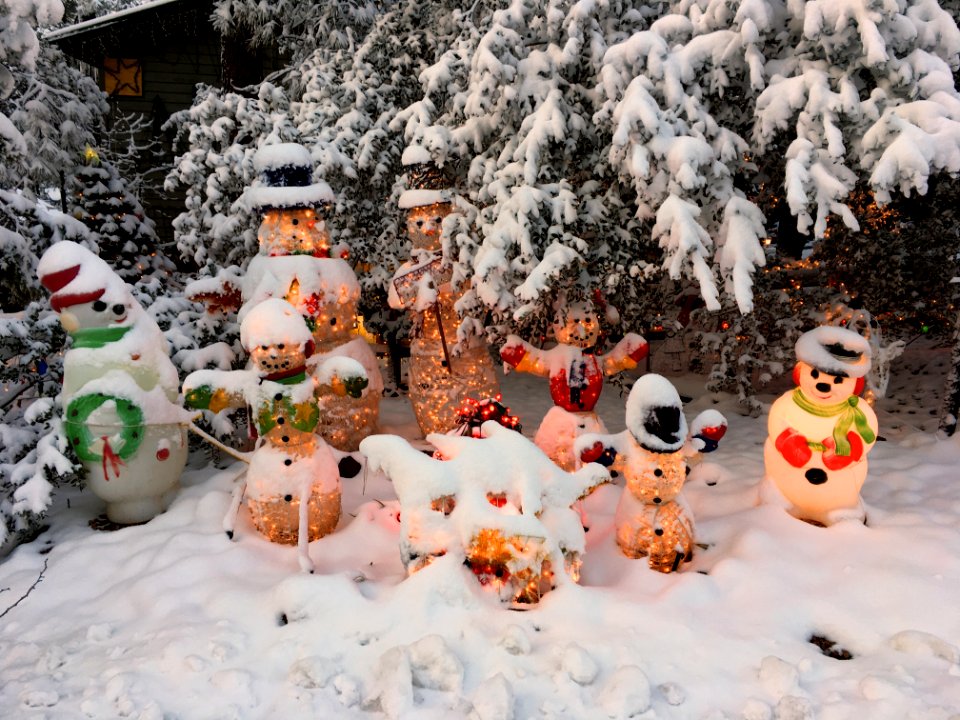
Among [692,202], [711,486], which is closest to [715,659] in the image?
[711,486]

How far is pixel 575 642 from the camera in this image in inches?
133

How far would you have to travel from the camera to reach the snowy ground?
9.97 ft

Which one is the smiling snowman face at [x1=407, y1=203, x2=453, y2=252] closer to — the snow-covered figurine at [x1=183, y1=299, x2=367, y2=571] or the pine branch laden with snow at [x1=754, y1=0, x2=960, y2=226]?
the snow-covered figurine at [x1=183, y1=299, x2=367, y2=571]

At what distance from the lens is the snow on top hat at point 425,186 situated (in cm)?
623

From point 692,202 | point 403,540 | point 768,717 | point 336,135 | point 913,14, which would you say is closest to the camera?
point 768,717

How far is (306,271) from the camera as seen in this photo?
5.86 meters

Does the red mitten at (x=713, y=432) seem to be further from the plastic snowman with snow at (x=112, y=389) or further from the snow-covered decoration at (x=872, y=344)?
the plastic snowman with snow at (x=112, y=389)

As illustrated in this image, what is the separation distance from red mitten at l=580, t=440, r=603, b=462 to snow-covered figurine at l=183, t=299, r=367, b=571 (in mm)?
1657

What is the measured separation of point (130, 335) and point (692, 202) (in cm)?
433

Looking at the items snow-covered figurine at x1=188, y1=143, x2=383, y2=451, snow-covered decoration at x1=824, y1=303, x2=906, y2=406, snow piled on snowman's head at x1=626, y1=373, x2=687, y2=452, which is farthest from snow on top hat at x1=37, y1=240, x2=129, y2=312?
snow-covered decoration at x1=824, y1=303, x2=906, y2=406

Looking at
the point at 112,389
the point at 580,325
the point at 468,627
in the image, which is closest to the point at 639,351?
the point at 580,325

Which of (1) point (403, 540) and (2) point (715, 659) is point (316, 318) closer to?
(1) point (403, 540)

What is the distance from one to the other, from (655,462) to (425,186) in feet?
12.4

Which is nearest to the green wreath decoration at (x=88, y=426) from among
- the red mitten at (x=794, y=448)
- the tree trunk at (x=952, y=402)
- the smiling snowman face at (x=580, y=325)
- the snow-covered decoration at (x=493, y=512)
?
the snow-covered decoration at (x=493, y=512)
